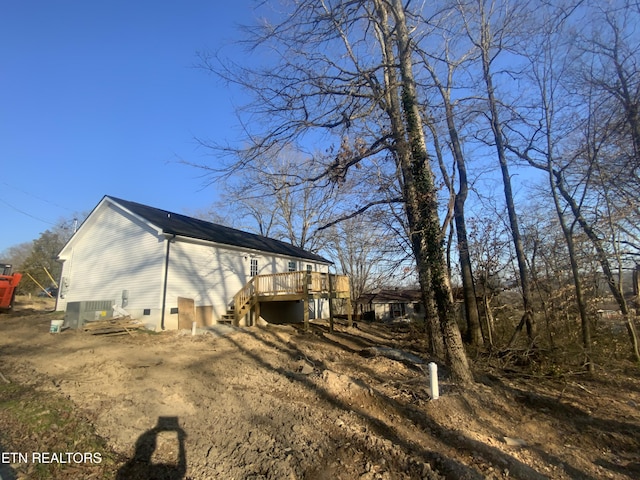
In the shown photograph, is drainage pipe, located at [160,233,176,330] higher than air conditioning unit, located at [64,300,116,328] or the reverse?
higher

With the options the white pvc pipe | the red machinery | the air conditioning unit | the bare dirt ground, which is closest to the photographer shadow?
the bare dirt ground

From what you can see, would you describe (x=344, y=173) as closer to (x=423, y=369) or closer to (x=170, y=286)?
(x=423, y=369)

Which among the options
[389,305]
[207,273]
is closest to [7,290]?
[207,273]

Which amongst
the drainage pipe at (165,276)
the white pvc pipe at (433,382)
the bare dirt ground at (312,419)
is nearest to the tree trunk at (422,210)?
the bare dirt ground at (312,419)

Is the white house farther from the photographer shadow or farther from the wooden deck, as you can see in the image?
the photographer shadow

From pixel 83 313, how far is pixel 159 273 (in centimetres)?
282

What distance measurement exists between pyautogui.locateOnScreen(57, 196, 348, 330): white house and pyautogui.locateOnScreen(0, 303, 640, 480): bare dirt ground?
5.04 m

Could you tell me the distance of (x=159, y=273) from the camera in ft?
45.0

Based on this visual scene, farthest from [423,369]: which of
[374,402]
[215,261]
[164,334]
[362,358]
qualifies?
[215,261]

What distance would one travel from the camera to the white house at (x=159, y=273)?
13664 mm

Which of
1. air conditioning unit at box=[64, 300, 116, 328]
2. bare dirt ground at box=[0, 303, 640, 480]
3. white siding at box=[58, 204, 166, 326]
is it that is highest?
white siding at box=[58, 204, 166, 326]

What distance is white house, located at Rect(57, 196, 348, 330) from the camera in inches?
538

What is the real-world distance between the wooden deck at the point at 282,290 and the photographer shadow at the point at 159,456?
10.8 meters

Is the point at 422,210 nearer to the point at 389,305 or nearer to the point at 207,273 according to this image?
the point at 207,273
